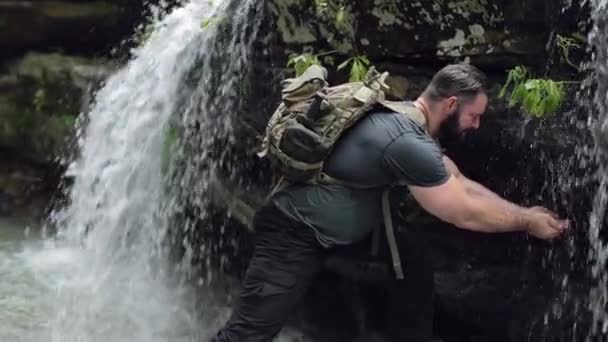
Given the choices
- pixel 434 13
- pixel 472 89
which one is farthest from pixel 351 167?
pixel 434 13

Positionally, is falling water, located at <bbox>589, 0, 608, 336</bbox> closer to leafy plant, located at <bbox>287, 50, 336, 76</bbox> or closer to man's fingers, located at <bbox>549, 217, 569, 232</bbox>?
man's fingers, located at <bbox>549, 217, 569, 232</bbox>

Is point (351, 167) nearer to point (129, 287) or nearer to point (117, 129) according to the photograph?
point (129, 287)

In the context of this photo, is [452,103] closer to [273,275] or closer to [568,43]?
[568,43]

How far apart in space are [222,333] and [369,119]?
1.34 m

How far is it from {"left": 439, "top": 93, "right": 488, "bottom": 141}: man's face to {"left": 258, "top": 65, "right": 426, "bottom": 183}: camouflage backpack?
187 millimetres

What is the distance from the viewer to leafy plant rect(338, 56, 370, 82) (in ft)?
17.1

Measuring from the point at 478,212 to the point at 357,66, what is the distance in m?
1.52

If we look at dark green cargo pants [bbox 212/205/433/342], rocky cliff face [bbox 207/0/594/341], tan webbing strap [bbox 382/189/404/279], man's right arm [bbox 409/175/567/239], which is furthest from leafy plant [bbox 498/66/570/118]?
dark green cargo pants [bbox 212/205/433/342]

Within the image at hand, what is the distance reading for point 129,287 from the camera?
6238 millimetres

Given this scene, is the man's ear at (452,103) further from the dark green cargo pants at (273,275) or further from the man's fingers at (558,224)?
the dark green cargo pants at (273,275)

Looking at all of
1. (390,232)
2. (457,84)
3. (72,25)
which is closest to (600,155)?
(457,84)

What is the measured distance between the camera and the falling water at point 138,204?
5867 mm

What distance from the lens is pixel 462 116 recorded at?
4270 mm

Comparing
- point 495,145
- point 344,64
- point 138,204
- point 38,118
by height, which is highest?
point 344,64
